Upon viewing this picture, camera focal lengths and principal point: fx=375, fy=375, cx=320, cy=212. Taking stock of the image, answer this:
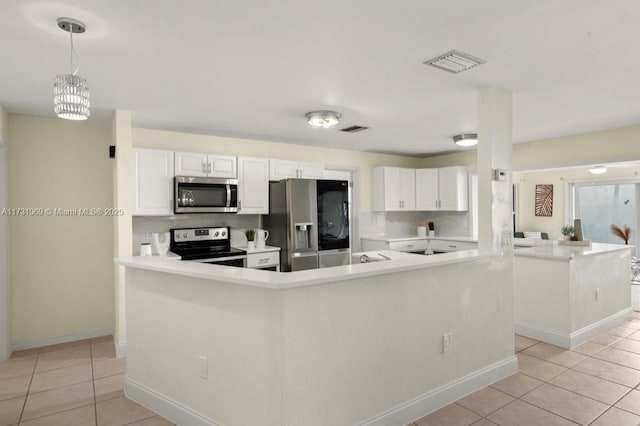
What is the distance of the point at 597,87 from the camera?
301 cm

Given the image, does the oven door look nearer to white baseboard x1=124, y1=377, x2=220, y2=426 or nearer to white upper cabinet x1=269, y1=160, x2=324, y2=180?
white upper cabinet x1=269, y1=160, x2=324, y2=180

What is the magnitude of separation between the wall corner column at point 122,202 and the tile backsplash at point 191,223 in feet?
2.22

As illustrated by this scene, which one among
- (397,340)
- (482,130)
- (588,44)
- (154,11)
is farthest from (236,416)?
(588,44)

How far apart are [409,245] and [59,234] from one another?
183 inches

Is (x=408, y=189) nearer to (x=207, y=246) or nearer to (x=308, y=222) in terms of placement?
(x=308, y=222)

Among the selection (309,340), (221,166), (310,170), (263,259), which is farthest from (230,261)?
(309,340)

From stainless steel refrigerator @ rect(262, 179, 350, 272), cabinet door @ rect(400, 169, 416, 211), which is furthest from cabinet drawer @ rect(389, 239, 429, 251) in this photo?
stainless steel refrigerator @ rect(262, 179, 350, 272)

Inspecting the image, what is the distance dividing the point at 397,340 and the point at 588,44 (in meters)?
2.11

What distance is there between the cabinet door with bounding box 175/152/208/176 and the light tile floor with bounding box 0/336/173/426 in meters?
1.96

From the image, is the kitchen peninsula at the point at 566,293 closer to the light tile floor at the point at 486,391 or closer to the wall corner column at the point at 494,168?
the light tile floor at the point at 486,391

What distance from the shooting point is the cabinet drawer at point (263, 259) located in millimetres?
4422

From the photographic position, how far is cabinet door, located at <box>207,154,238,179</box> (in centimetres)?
442

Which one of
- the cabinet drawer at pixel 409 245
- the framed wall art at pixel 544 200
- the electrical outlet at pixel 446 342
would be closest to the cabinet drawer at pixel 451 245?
the cabinet drawer at pixel 409 245

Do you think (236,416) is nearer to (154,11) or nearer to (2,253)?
(154,11)
